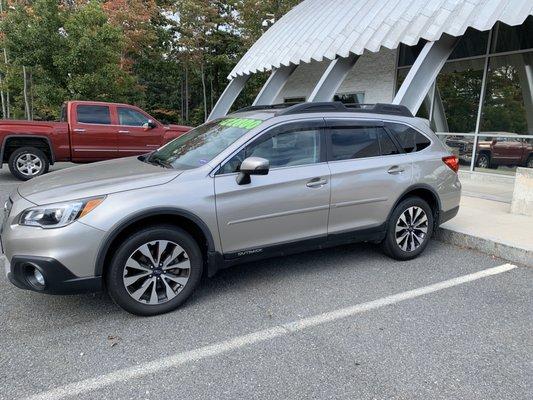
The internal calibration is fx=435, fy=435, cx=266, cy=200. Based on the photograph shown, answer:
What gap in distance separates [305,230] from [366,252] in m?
1.39

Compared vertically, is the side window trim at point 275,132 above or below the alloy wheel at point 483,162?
above

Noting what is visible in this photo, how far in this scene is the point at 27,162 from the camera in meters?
Answer: 9.70

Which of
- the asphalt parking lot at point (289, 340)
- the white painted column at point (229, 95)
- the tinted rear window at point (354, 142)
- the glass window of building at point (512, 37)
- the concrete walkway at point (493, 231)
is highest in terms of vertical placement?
the glass window of building at point (512, 37)

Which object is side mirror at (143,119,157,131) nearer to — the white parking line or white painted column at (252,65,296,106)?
white painted column at (252,65,296,106)

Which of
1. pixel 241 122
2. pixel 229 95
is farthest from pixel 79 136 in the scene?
pixel 241 122

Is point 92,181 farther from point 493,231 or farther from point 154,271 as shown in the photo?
point 493,231

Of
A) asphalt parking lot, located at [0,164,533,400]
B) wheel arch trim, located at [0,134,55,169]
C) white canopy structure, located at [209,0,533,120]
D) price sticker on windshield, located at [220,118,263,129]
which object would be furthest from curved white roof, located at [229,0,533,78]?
wheel arch trim, located at [0,134,55,169]

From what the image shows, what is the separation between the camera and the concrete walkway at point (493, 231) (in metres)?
5.06

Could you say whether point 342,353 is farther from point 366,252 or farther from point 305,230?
point 366,252

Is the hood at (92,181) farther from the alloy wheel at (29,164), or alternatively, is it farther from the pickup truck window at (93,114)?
the pickup truck window at (93,114)

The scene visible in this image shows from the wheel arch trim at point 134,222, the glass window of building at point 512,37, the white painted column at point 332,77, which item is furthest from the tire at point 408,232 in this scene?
the glass window of building at point 512,37

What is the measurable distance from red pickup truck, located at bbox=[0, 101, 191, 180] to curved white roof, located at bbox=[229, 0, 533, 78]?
13.4 feet

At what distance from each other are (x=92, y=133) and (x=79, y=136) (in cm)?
30

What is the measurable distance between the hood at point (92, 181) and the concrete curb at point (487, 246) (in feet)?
12.4
